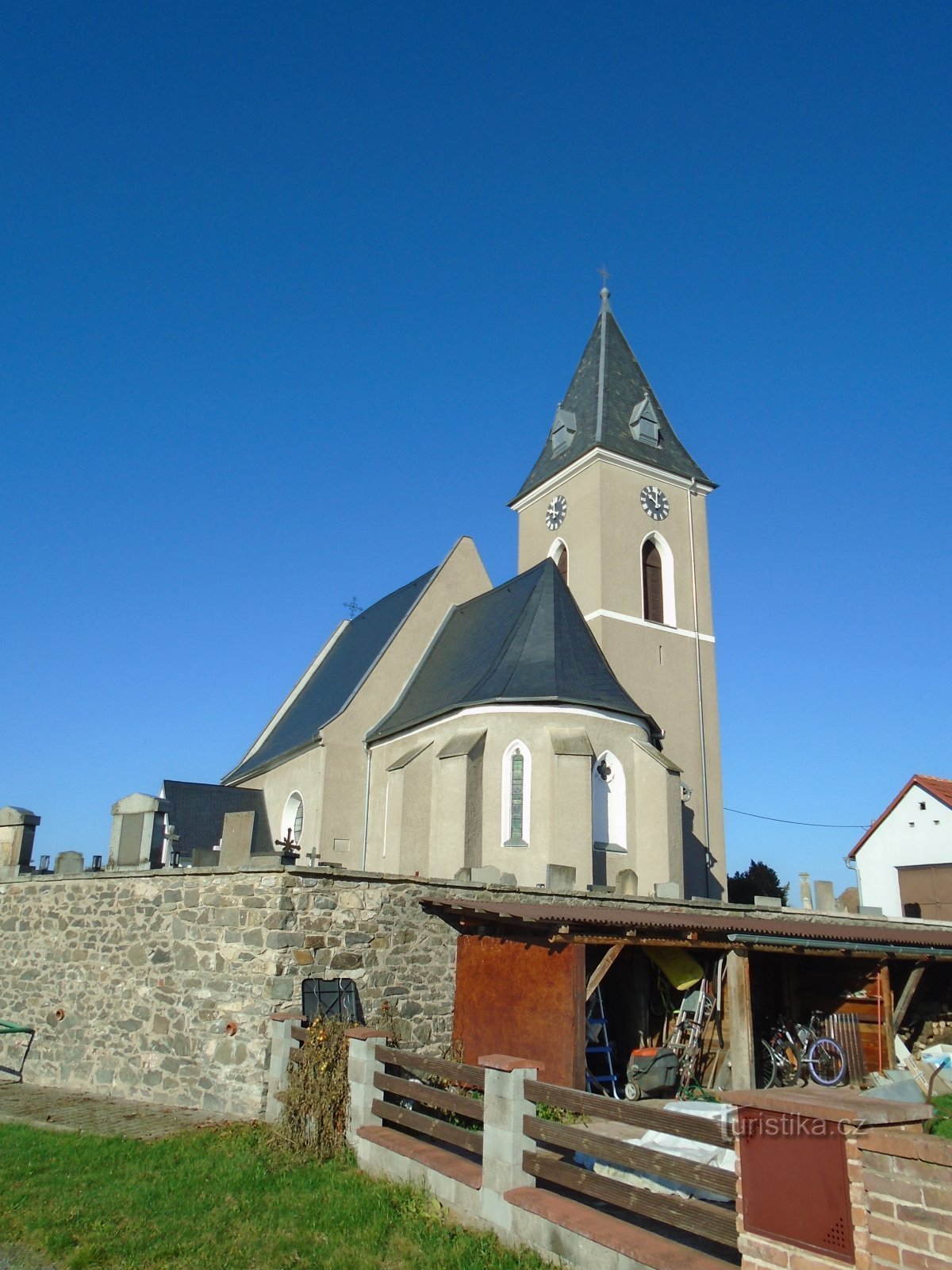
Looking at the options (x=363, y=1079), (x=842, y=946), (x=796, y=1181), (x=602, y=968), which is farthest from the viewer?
(x=842, y=946)

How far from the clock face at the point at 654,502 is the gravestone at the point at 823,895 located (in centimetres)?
1281

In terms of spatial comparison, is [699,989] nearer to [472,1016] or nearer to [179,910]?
[472,1016]

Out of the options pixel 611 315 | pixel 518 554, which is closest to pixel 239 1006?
pixel 518 554

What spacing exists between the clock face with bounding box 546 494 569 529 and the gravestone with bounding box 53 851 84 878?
18.1 metres

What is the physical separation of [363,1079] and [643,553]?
2189 cm

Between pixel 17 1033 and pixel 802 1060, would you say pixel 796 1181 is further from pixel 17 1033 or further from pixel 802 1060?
pixel 17 1033

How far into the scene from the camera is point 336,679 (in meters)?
30.2

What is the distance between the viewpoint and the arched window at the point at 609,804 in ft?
68.0

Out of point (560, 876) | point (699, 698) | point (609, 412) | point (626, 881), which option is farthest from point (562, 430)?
point (560, 876)

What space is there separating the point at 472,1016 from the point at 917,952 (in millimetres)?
6541

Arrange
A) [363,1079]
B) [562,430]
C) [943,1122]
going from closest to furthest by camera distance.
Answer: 1. [363,1079]
2. [943,1122]
3. [562,430]

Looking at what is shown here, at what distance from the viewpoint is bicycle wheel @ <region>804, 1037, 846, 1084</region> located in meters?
13.5

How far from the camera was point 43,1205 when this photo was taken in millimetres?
7398

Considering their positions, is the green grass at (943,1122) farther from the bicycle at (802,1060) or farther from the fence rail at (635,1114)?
the fence rail at (635,1114)
